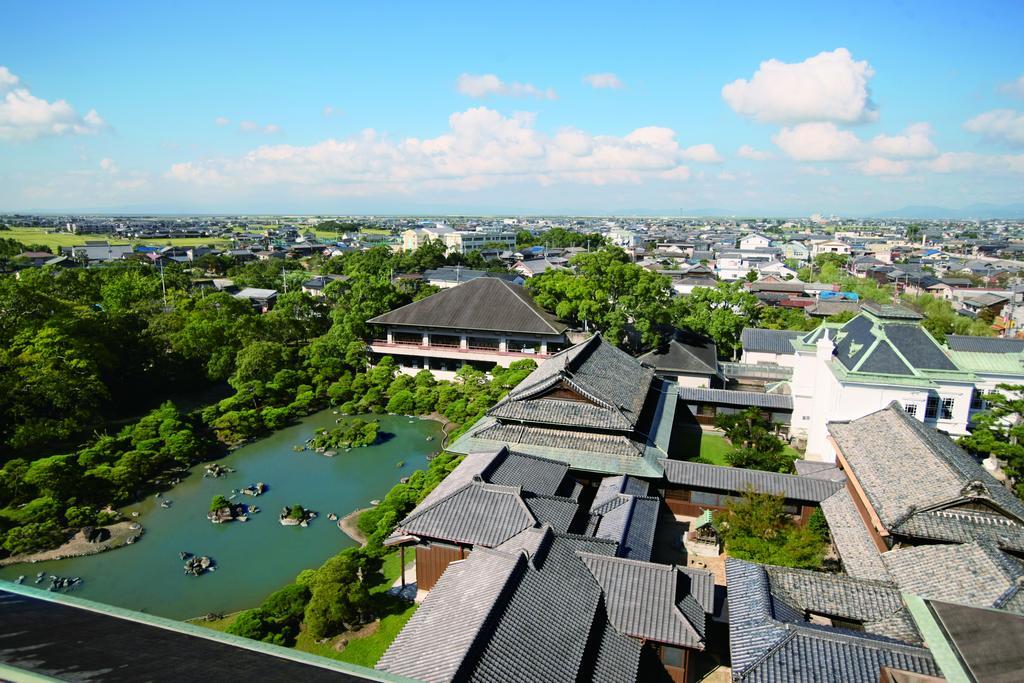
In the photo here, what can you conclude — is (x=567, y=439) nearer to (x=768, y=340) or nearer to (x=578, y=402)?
(x=578, y=402)

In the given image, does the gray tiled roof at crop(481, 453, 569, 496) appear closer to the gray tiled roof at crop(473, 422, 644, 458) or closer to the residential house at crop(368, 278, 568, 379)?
the gray tiled roof at crop(473, 422, 644, 458)

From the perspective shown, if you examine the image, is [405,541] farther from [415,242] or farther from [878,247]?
[878,247]

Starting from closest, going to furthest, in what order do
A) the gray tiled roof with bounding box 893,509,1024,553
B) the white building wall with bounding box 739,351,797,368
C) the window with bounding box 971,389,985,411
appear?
the gray tiled roof with bounding box 893,509,1024,553
the window with bounding box 971,389,985,411
the white building wall with bounding box 739,351,797,368

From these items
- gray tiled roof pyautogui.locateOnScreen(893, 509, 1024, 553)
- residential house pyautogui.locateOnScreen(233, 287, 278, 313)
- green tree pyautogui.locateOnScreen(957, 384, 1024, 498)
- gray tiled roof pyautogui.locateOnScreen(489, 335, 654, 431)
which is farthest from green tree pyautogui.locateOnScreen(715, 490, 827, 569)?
residential house pyautogui.locateOnScreen(233, 287, 278, 313)

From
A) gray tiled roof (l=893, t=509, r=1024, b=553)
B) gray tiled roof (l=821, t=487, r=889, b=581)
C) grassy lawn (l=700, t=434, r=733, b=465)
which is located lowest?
grassy lawn (l=700, t=434, r=733, b=465)

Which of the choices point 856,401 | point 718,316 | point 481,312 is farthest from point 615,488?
point 718,316
